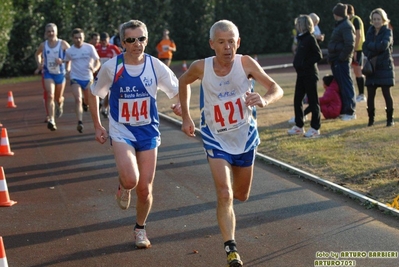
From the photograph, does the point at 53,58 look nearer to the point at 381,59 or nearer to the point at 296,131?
the point at 296,131

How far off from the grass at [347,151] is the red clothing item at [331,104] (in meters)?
0.28

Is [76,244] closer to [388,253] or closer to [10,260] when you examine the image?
[10,260]

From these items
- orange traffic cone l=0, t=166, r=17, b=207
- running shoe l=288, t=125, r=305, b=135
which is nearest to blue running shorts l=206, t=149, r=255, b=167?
orange traffic cone l=0, t=166, r=17, b=207

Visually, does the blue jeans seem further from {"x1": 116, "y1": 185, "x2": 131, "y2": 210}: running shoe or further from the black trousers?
{"x1": 116, "y1": 185, "x2": 131, "y2": 210}: running shoe

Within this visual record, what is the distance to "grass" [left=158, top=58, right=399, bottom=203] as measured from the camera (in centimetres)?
1017

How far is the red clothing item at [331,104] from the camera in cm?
1561

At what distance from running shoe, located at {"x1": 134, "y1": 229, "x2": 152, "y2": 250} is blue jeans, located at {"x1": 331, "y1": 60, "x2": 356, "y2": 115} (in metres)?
8.50

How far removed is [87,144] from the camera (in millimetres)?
14742

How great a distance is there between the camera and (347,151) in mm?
12141

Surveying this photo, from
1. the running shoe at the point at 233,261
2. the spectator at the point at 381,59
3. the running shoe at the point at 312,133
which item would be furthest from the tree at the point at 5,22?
the running shoe at the point at 233,261

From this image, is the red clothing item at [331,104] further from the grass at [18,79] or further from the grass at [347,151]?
the grass at [18,79]

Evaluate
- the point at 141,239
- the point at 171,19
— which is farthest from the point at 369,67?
the point at 171,19

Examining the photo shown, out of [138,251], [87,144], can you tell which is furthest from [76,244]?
[87,144]

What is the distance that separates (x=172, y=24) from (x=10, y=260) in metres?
33.2
